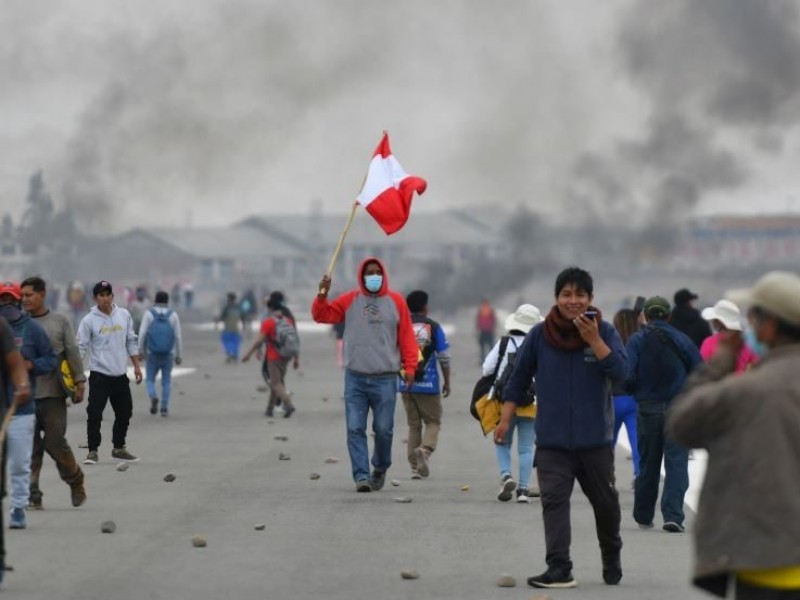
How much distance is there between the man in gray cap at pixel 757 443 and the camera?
571cm

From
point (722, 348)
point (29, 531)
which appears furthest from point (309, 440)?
point (722, 348)

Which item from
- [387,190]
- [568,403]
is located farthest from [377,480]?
[568,403]

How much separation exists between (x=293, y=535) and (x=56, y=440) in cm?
187

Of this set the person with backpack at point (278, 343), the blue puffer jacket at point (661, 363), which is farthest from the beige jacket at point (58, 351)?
the person with backpack at point (278, 343)

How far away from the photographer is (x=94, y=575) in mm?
9898

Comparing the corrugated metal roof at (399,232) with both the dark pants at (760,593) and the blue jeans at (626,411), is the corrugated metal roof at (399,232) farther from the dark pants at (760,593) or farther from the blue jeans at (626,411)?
the dark pants at (760,593)

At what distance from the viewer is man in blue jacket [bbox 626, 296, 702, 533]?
11992mm

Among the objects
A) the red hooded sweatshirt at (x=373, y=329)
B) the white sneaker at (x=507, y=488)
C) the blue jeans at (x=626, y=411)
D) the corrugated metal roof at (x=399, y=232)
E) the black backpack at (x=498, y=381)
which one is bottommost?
the white sneaker at (x=507, y=488)

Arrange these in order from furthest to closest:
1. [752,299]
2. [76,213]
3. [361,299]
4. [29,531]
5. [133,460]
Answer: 1. [76,213]
2. [133,460]
3. [361,299]
4. [29,531]
5. [752,299]

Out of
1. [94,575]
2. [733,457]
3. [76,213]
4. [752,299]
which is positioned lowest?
[94,575]

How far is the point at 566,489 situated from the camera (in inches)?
Result: 371

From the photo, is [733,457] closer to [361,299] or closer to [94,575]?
[94,575]

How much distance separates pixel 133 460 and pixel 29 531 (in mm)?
5173

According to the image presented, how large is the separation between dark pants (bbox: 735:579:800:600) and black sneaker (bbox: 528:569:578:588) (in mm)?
3571
